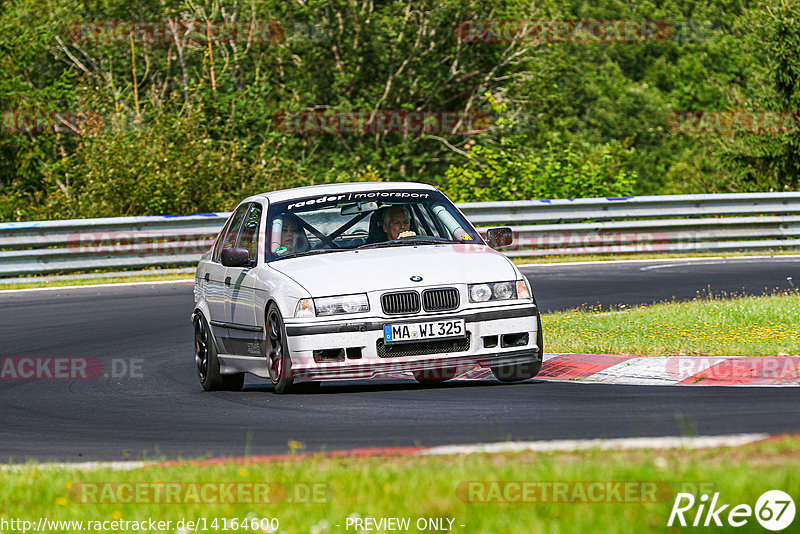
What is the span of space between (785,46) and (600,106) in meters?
25.2

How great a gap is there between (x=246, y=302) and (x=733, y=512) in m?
6.14

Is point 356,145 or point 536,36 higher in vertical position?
point 536,36

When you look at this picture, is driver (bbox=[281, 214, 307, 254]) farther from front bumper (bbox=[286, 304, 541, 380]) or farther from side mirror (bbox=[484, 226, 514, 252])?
side mirror (bbox=[484, 226, 514, 252])

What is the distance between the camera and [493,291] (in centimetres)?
941

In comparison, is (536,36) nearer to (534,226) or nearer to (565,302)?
(534,226)

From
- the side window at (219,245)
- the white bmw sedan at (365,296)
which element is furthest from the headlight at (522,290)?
the side window at (219,245)

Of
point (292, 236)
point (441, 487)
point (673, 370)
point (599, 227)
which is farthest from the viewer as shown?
point (599, 227)

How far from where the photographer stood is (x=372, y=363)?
357 inches

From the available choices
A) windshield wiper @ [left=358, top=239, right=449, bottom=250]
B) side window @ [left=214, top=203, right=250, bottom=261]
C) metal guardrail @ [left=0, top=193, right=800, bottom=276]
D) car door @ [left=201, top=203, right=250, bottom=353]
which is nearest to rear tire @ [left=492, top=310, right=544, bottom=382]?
windshield wiper @ [left=358, top=239, right=449, bottom=250]

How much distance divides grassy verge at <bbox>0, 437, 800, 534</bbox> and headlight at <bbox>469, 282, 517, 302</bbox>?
329 cm

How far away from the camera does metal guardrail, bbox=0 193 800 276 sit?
21969 millimetres

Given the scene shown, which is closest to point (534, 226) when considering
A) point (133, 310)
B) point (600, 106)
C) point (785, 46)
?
point (133, 310)

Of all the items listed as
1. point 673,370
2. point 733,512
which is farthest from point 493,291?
point 733,512

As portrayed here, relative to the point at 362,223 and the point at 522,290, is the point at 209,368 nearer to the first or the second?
the point at 362,223
